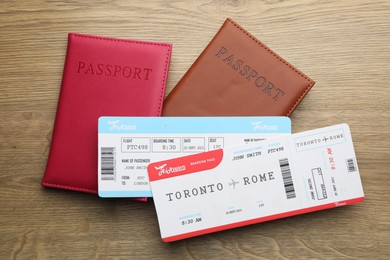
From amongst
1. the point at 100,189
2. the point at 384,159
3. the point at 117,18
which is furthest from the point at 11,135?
the point at 384,159

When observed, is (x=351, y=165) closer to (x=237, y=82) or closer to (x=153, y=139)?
(x=237, y=82)

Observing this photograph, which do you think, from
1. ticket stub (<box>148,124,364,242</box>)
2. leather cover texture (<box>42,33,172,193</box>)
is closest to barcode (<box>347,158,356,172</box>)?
ticket stub (<box>148,124,364,242</box>)

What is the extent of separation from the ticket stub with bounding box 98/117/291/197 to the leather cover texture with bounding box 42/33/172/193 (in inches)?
1.0

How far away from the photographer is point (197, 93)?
3.30ft

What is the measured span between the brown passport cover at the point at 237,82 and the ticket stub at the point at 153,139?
0.09 ft

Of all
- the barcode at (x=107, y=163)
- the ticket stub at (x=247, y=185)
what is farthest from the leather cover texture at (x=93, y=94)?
the ticket stub at (x=247, y=185)

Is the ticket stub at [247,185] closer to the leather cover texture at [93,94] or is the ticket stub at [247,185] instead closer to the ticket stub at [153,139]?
the ticket stub at [153,139]

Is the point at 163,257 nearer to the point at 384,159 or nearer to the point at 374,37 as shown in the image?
the point at 384,159

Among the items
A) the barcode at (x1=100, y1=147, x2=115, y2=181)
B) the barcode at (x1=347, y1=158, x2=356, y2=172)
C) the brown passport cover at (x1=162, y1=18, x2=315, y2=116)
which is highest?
the brown passport cover at (x1=162, y1=18, x2=315, y2=116)

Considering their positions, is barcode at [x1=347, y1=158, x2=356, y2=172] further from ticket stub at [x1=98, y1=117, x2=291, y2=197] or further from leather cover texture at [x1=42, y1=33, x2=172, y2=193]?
leather cover texture at [x1=42, y1=33, x2=172, y2=193]

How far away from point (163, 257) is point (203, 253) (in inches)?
3.2

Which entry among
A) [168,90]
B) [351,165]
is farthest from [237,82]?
[351,165]

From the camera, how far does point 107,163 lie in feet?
3.19

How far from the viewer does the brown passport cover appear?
1.00 m
